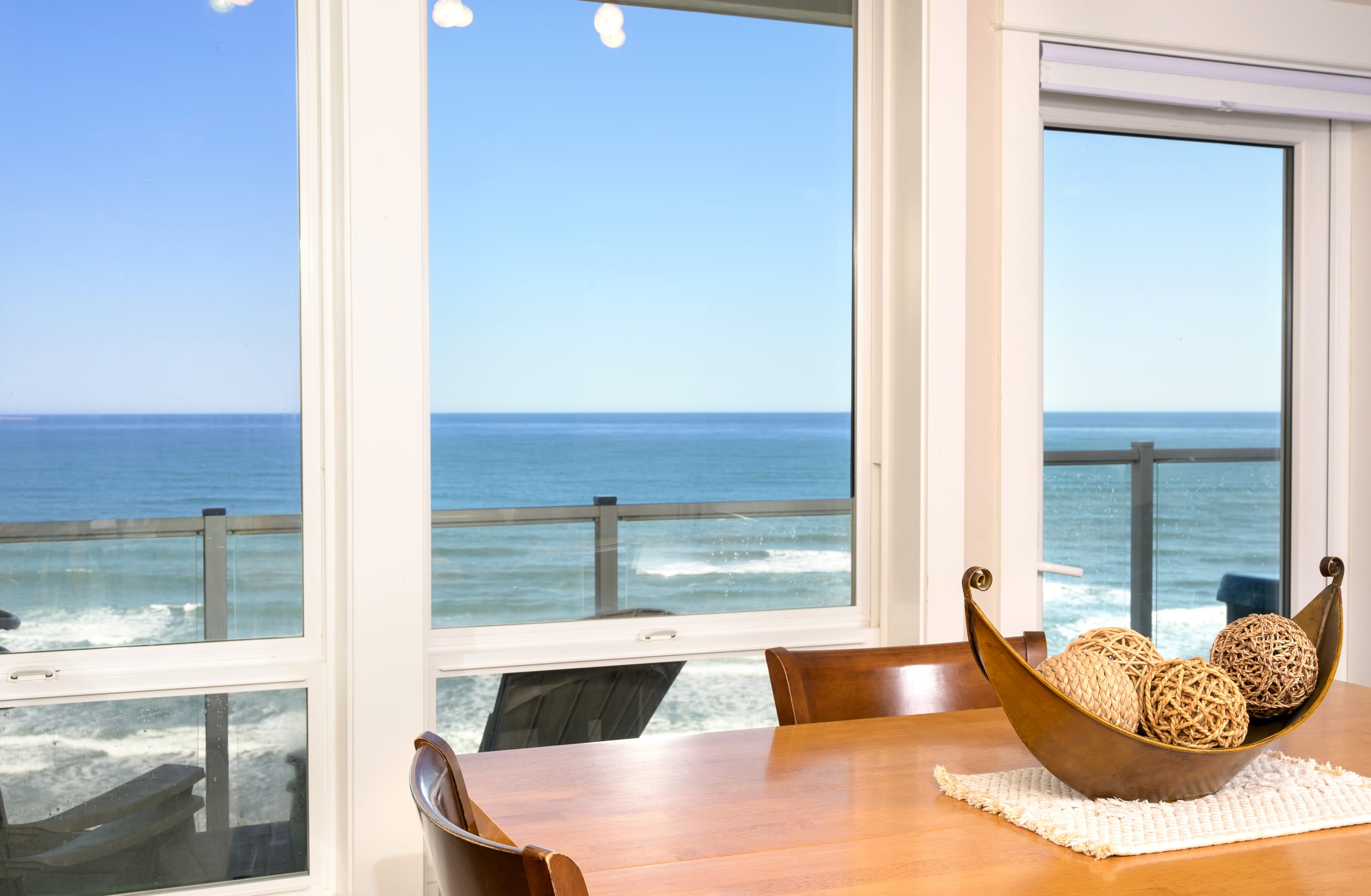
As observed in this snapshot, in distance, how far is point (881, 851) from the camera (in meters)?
0.98

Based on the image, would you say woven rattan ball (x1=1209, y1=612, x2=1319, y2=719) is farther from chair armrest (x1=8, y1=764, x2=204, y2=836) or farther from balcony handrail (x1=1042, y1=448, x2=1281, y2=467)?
chair armrest (x1=8, y1=764, x2=204, y2=836)

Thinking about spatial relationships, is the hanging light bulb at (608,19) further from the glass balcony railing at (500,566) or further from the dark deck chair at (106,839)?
the dark deck chair at (106,839)

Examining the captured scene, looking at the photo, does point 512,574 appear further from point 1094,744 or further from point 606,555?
point 1094,744

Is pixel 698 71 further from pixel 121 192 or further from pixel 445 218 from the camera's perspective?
pixel 121 192

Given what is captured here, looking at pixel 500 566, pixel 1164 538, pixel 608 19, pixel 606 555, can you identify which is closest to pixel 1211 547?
pixel 1164 538

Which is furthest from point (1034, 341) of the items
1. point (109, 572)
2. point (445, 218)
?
point (109, 572)

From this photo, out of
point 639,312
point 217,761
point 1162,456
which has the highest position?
point 639,312

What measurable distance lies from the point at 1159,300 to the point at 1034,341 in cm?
49

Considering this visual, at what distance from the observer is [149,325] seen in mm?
1971

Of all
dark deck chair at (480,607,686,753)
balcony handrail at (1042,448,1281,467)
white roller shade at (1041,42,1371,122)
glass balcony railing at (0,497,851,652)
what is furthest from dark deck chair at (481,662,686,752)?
white roller shade at (1041,42,1371,122)

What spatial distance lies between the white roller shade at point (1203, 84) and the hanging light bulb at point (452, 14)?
131 cm

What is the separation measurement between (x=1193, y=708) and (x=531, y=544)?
4.74 ft

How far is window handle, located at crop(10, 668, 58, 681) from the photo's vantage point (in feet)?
6.10

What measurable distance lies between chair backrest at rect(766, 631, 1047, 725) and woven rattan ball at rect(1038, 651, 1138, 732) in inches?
21.7
